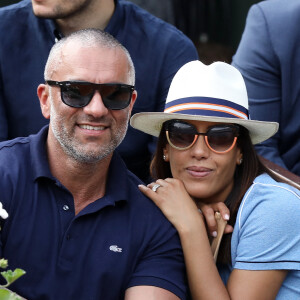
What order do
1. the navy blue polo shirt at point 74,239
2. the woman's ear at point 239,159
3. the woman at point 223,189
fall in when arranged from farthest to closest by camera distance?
1. the woman's ear at point 239,159
2. the woman at point 223,189
3. the navy blue polo shirt at point 74,239

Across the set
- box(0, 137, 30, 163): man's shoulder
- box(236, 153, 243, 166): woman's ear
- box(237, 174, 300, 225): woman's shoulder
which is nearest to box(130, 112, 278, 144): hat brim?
box(236, 153, 243, 166): woman's ear

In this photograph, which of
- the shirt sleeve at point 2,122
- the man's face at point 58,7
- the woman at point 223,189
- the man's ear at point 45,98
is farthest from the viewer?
the shirt sleeve at point 2,122

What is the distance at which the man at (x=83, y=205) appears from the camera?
2898 millimetres

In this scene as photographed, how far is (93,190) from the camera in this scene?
3.10 meters

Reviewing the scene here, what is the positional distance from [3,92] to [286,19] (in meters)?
1.42

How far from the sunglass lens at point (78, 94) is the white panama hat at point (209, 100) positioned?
0.41 m

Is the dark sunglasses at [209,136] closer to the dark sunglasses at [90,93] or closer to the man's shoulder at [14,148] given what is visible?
the dark sunglasses at [90,93]

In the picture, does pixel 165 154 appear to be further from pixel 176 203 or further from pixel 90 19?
pixel 90 19

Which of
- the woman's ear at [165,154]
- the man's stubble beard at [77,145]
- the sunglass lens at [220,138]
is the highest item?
the man's stubble beard at [77,145]

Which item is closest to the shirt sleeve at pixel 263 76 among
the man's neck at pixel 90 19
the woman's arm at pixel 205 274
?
the man's neck at pixel 90 19

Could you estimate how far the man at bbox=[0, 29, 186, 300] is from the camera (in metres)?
2.90

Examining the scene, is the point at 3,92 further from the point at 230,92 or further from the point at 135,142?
the point at 230,92

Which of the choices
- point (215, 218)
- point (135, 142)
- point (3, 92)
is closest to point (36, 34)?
point (3, 92)

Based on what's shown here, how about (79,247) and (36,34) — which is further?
(36,34)
